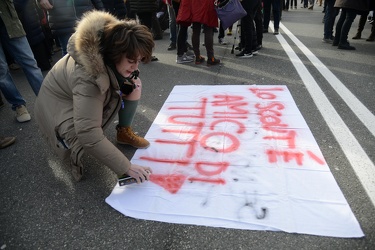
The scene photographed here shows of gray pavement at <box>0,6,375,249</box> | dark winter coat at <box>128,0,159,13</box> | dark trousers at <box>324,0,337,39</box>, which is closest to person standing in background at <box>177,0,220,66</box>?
gray pavement at <box>0,6,375,249</box>

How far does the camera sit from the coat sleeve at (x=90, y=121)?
1.45 meters

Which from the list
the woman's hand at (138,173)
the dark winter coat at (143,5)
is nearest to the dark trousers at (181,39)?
the dark winter coat at (143,5)

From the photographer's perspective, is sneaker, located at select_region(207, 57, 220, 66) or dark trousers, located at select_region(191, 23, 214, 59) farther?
sneaker, located at select_region(207, 57, 220, 66)

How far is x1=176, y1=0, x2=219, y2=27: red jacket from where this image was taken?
12.1 feet

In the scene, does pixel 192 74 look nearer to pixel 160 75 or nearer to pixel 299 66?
pixel 160 75

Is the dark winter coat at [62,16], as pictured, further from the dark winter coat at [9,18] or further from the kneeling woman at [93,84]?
the kneeling woman at [93,84]

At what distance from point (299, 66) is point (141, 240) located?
333cm

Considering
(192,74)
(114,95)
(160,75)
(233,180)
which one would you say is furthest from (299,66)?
(114,95)

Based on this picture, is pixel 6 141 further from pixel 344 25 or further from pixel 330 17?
pixel 330 17

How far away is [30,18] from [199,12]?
214cm

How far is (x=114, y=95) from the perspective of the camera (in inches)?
66.7

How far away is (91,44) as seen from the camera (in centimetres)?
138

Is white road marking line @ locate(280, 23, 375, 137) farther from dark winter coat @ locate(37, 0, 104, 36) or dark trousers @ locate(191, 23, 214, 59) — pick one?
dark winter coat @ locate(37, 0, 104, 36)

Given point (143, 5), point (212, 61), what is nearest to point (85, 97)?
point (212, 61)
